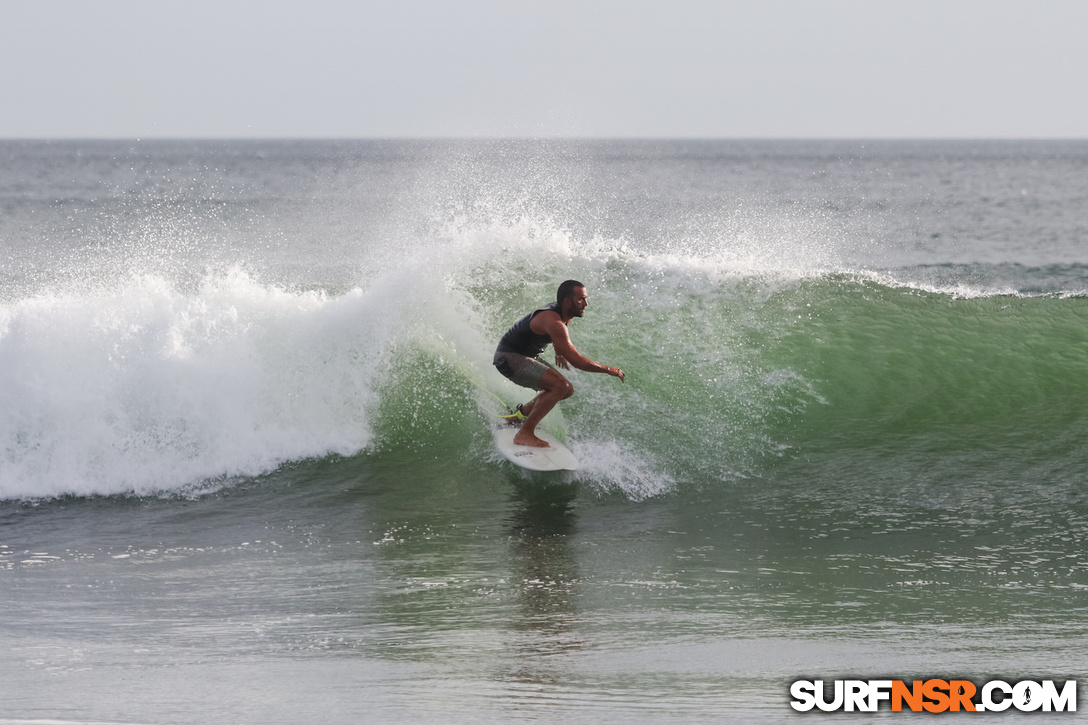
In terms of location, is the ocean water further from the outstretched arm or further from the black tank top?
the outstretched arm

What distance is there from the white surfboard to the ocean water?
0.15m

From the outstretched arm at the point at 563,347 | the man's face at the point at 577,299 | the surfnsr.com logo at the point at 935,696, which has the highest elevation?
the man's face at the point at 577,299

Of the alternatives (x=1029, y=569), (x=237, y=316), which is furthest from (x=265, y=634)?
(x=237, y=316)

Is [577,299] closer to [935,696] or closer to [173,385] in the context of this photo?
[173,385]

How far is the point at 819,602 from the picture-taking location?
5.63 metres

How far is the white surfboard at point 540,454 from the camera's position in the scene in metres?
8.09

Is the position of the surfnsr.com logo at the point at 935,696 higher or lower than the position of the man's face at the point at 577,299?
lower

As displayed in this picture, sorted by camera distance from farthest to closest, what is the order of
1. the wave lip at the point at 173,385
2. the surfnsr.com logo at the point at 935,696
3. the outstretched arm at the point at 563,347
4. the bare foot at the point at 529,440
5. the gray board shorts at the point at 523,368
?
1. the wave lip at the point at 173,385
2. the bare foot at the point at 529,440
3. the gray board shorts at the point at 523,368
4. the outstretched arm at the point at 563,347
5. the surfnsr.com logo at the point at 935,696

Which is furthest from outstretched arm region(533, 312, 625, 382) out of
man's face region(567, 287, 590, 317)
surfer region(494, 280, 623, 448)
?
man's face region(567, 287, 590, 317)

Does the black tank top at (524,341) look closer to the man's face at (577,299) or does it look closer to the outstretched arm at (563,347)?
the outstretched arm at (563,347)

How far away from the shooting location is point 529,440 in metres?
8.29

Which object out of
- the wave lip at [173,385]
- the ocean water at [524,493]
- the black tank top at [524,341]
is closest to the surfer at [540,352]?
the black tank top at [524,341]

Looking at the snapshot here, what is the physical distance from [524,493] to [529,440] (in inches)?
19.3

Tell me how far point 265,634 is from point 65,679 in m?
0.94
